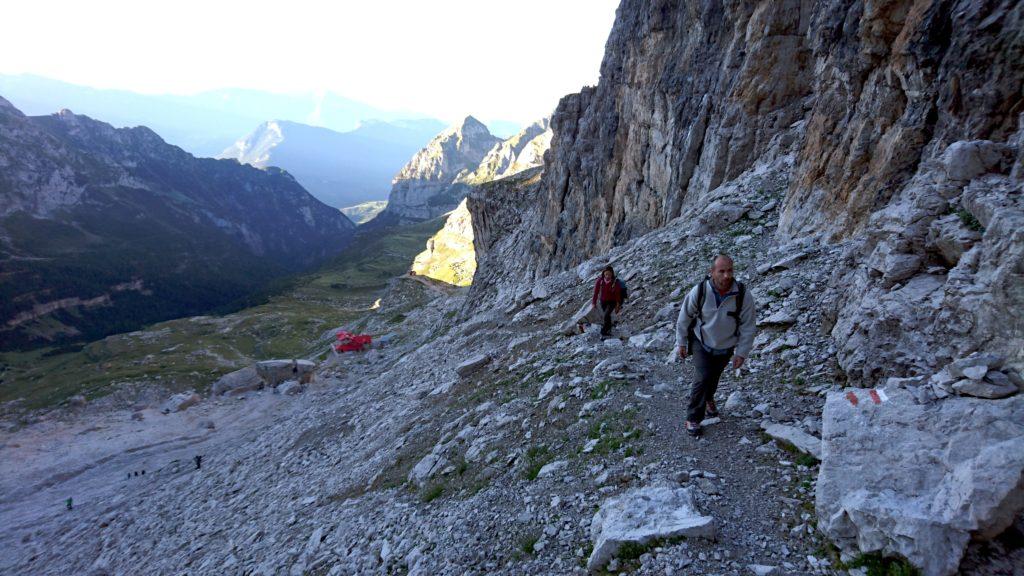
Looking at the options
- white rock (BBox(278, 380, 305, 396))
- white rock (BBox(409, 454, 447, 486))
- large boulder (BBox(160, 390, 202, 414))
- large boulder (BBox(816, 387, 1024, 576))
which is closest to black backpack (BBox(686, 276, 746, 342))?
large boulder (BBox(816, 387, 1024, 576))

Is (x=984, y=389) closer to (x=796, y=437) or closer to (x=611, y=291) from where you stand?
(x=796, y=437)

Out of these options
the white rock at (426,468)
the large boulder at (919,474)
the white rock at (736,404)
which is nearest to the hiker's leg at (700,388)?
the white rock at (736,404)

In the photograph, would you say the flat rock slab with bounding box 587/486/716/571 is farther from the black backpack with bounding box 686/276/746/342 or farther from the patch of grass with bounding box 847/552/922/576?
the black backpack with bounding box 686/276/746/342

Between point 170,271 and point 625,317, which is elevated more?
point 625,317

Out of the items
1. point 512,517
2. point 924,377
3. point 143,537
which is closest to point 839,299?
point 924,377

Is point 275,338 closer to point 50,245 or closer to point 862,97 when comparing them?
point 862,97

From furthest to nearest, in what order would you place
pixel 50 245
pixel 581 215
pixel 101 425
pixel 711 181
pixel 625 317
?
pixel 50 245
pixel 101 425
pixel 581 215
pixel 711 181
pixel 625 317

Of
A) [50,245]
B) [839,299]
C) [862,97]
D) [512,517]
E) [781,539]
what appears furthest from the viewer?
[50,245]

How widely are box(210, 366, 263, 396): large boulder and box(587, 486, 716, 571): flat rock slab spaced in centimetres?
6022

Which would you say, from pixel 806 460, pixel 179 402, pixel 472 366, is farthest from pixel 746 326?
pixel 179 402

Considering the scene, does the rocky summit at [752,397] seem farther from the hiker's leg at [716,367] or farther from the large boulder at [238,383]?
the large boulder at [238,383]

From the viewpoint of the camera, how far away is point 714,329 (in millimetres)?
8523

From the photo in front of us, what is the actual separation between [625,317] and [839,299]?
335 inches

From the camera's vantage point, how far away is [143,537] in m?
22.8
